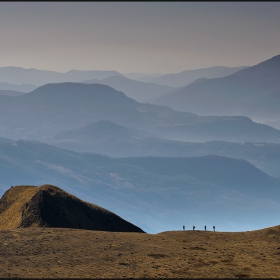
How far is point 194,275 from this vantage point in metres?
51.5

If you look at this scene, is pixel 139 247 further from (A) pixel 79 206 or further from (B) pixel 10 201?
(B) pixel 10 201

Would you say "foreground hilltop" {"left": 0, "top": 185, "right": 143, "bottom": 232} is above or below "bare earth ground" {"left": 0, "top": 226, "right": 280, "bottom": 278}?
above

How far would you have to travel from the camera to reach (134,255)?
59.5m

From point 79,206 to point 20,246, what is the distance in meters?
33.9

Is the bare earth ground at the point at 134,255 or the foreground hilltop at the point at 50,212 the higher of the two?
the foreground hilltop at the point at 50,212

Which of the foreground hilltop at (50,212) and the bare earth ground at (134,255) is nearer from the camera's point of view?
the bare earth ground at (134,255)

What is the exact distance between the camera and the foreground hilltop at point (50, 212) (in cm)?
8475

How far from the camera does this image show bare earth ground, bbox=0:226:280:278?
172 ft

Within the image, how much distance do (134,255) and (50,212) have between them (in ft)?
103

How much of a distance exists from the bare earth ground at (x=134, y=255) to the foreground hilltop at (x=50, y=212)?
14.4 metres

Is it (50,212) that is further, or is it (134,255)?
(50,212)

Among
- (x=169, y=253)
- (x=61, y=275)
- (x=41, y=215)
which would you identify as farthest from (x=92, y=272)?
(x=41, y=215)

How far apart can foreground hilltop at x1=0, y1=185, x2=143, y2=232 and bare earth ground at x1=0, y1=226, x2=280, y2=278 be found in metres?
14.4

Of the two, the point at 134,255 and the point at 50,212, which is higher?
the point at 50,212
